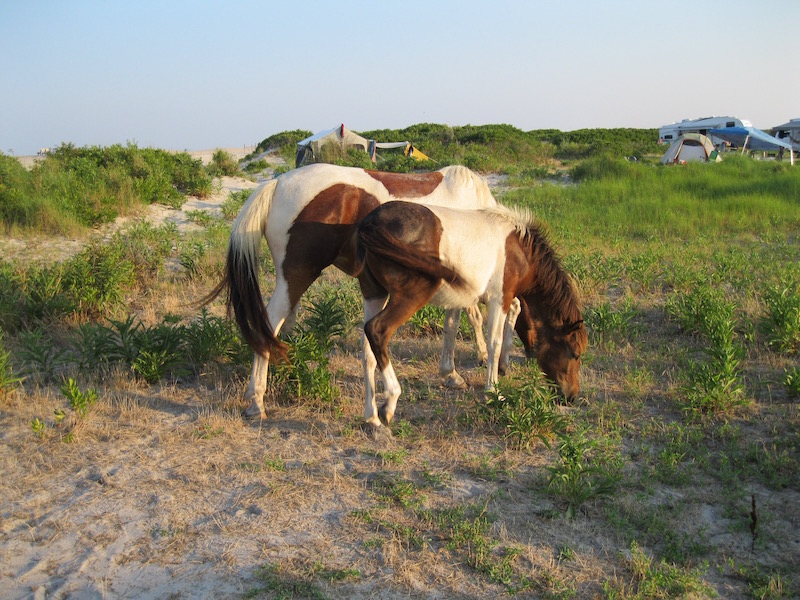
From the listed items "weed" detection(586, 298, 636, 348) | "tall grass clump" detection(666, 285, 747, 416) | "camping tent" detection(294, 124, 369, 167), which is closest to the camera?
"tall grass clump" detection(666, 285, 747, 416)

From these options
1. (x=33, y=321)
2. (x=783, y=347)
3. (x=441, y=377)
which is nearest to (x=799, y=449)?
(x=783, y=347)

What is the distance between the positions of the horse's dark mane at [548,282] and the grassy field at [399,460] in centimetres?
58

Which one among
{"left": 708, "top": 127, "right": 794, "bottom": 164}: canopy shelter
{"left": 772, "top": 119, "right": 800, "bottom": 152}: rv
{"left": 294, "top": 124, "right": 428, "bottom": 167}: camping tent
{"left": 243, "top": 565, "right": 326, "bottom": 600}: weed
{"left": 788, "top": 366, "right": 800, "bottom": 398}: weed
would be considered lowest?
{"left": 243, "top": 565, "right": 326, "bottom": 600}: weed

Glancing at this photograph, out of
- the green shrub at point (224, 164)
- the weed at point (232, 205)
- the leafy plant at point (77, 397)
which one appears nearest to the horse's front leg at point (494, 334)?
the leafy plant at point (77, 397)

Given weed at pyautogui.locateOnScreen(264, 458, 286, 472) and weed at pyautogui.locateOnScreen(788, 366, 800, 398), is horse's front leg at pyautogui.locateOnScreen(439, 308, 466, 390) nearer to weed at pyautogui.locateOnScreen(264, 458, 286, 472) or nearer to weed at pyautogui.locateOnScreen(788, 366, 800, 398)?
weed at pyautogui.locateOnScreen(264, 458, 286, 472)

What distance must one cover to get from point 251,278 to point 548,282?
88.4 inches

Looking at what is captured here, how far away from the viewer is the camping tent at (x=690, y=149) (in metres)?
22.9

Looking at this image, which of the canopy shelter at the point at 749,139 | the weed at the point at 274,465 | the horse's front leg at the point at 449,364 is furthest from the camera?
the canopy shelter at the point at 749,139

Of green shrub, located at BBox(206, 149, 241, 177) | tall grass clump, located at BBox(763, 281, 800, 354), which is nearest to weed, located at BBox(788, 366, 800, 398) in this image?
tall grass clump, located at BBox(763, 281, 800, 354)

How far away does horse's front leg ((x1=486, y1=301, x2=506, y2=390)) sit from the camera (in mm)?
4582

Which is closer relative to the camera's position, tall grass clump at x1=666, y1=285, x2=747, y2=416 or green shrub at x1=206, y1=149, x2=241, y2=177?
tall grass clump at x1=666, y1=285, x2=747, y2=416

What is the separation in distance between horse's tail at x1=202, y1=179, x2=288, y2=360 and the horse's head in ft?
6.62

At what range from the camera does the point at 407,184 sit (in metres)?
4.99

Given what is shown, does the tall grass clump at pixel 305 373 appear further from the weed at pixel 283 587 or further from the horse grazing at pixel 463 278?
the weed at pixel 283 587
